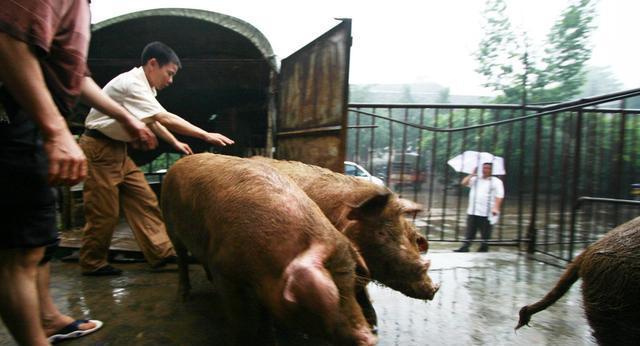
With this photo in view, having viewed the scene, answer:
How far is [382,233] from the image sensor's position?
2518 mm

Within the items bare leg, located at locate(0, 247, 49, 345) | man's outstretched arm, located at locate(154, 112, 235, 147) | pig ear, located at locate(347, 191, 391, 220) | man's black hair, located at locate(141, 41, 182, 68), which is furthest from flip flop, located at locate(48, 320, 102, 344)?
man's black hair, located at locate(141, 41, 182, 68)

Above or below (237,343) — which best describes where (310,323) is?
above

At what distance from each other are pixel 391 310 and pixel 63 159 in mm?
2600

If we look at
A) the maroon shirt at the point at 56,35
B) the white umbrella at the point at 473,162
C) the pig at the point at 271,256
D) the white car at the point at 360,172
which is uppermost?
the maroon shirt at the point at 56,35

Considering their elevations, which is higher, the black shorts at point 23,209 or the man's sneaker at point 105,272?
the black shorts at point 23,209

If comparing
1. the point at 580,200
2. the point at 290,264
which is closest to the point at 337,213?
the point at 290,264

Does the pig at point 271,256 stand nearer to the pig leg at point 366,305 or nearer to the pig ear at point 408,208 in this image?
the pig leg at point 366,305

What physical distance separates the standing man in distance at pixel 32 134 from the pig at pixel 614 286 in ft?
8.30

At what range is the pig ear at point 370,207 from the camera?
7.95 ft

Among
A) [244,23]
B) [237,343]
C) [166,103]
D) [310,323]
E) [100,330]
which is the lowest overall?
[100,330]

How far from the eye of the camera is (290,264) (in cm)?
178

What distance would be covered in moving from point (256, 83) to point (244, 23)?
171cm

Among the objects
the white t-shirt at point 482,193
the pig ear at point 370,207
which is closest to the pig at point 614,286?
the pig ear at point 370,207

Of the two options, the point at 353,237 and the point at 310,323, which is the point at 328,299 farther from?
the point at 353,237
